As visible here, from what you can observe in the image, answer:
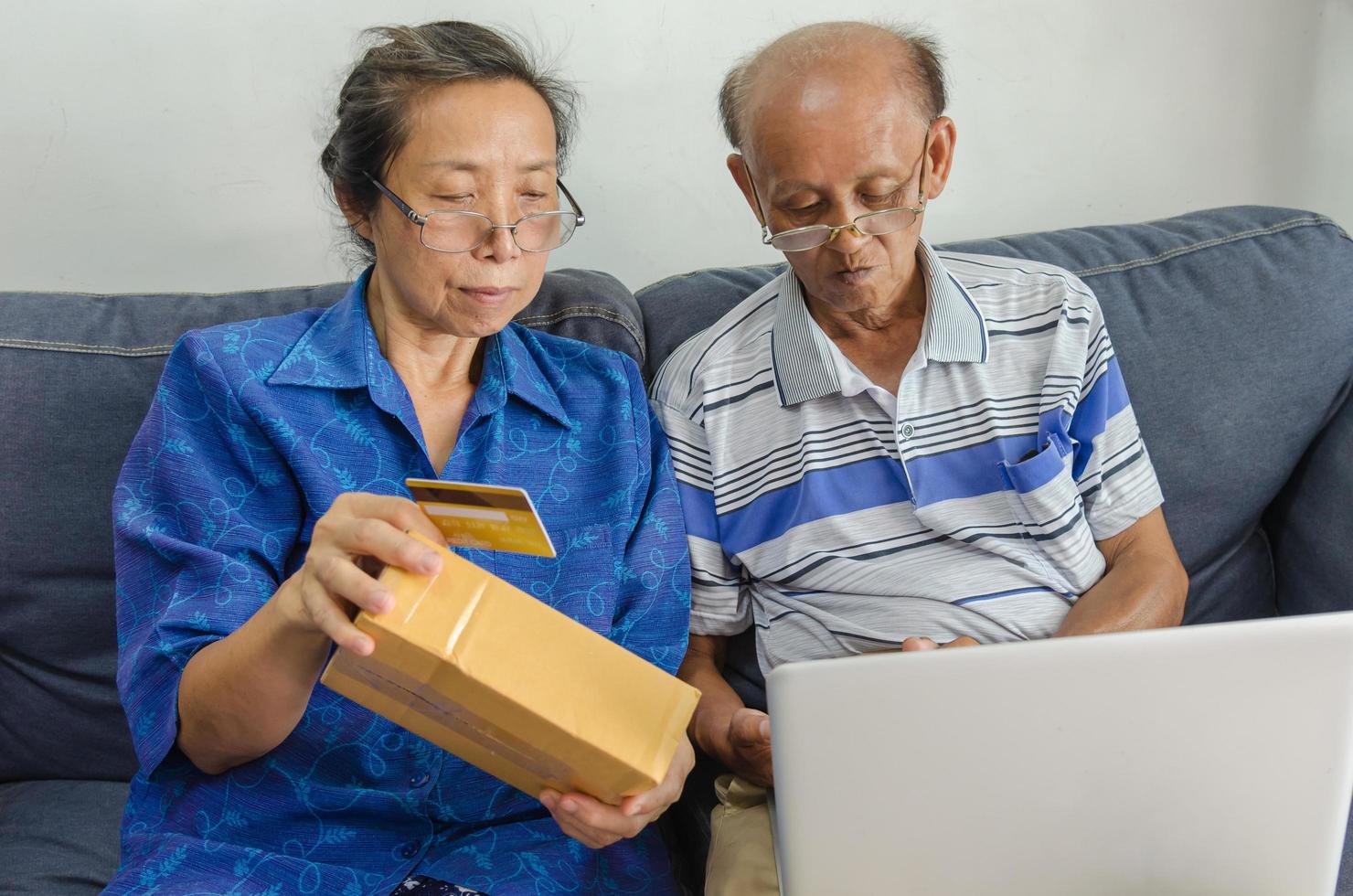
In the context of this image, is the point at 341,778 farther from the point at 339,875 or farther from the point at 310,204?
the point at 310,204

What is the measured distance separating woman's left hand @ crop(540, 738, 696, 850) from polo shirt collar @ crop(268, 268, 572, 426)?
52 centimetres

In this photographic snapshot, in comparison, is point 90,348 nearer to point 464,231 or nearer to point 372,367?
point 372,367

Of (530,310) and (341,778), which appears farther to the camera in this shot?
(530,310)

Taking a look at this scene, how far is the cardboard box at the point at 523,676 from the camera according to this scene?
2.78 ft

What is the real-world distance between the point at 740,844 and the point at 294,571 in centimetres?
61

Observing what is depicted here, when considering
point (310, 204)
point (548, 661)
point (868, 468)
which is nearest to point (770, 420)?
point (868, 468)

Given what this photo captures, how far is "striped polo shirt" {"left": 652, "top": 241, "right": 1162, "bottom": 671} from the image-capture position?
146 cm

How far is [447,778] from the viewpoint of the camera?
129cm

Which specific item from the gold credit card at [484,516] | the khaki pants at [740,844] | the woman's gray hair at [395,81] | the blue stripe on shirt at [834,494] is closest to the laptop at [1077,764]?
the gold credit card at [484,516]

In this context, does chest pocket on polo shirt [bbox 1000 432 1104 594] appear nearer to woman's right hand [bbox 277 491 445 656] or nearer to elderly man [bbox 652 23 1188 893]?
elderly man [bbox 652 23 1188 893]

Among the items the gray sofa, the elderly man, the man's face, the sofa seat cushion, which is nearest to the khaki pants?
the elderly man

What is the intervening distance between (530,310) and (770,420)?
441 millimetres

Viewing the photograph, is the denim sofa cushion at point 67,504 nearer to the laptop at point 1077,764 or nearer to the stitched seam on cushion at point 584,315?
the stitched seam on cushion at point 584,315

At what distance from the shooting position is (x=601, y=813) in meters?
1.03
